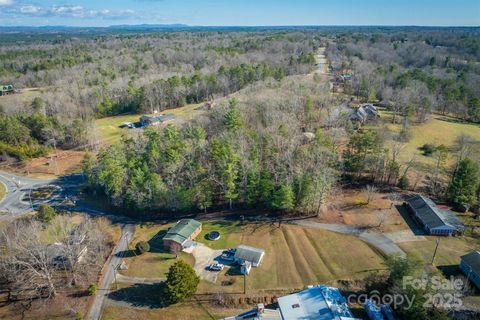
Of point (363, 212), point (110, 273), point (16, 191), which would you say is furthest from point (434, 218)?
point (16, 191)

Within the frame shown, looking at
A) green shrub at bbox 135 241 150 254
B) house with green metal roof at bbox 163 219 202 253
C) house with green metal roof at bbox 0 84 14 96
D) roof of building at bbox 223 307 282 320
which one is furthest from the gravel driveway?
house with green metal roof at bbox 0 84 14 96

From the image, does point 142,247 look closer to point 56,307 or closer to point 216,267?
point 216,267

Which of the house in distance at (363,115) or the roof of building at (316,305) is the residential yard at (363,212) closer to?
the roof of building at (316,305)

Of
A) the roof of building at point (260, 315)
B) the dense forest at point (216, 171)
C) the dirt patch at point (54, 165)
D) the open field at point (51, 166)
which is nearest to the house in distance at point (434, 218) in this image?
the dense forest at point (216, 171)

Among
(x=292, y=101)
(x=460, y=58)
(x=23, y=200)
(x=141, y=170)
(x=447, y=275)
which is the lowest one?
(x=23, y=200)

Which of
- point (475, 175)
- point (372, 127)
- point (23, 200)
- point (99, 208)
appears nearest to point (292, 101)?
point (372, 127)

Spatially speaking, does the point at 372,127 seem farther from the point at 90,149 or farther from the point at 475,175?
the point at 90,149
